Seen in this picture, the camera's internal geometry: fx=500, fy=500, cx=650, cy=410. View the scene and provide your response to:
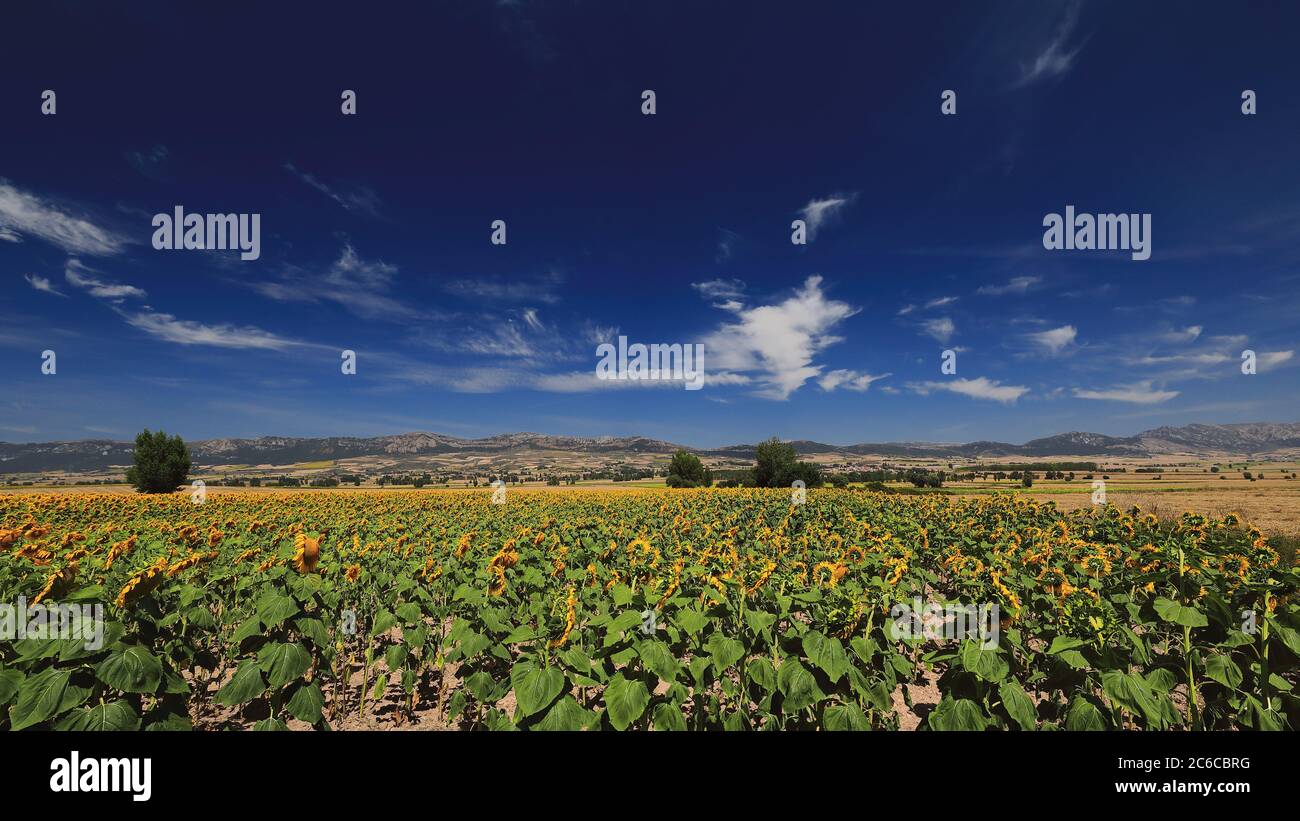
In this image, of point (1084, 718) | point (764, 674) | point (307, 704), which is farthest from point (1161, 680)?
point (307, 704)

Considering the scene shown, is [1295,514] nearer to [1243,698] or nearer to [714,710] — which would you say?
[1243,698]

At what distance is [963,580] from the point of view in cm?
1005

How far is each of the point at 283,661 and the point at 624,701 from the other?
9.14ft

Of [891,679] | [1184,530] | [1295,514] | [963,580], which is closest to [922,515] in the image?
[1184,530]

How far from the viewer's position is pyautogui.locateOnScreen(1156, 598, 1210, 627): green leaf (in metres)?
4.86

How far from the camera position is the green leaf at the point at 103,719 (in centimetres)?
328

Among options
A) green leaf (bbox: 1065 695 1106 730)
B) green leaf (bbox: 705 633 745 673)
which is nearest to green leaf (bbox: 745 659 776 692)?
green leaf (bbox: 705 633 745 673)

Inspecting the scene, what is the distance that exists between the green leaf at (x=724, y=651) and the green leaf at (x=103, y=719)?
14.1 ft

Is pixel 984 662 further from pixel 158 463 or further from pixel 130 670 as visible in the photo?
pixel 158 463

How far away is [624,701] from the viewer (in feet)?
13.3

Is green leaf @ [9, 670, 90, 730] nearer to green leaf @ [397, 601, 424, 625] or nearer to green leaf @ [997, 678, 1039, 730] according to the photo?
green leaf @ [397, 601, 424, 625]

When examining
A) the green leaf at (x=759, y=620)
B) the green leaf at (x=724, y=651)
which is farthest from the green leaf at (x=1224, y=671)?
the green leaf at (x=724, y=651)

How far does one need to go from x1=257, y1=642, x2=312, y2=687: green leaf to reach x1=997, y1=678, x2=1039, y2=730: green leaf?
556 cm

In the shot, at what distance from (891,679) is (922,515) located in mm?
21737
